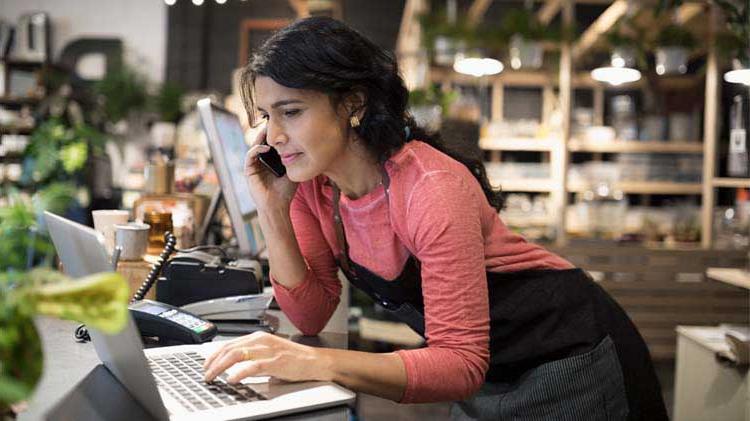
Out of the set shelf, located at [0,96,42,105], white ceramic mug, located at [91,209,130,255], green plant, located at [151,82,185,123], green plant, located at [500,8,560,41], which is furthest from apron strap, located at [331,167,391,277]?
shelf, located at [0,96,42,105]

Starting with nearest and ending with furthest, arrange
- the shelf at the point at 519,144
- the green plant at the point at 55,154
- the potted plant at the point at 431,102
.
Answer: the potted plant at the point at 431,102
the shelf at the point at 519,144
the green plant at the point at 55,154

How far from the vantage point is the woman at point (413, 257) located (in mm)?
1297

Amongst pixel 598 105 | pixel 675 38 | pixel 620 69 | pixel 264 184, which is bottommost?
pixel 264 184

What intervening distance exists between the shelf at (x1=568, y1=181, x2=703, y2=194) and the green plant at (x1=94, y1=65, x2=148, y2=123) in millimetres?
5851

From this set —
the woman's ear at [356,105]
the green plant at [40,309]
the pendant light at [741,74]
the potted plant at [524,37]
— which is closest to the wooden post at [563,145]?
the potted plant at [524,37]

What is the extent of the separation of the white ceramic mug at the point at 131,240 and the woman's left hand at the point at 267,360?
68 centimetres

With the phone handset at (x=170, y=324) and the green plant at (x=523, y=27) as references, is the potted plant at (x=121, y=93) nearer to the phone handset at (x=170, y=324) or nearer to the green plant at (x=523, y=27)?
the green plant at (x=523, y=27)

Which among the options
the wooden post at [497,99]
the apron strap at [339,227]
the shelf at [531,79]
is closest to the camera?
the apron strap at [339,227]

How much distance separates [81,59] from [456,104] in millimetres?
6700

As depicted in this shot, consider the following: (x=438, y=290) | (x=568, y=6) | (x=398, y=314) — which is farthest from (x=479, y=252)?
(x=568, y=6)

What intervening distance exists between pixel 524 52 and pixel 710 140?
1561 mm

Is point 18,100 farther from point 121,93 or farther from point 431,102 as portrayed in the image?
point 431,102

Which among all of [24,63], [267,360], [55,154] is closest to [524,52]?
[267,360]

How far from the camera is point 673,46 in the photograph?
564cm
